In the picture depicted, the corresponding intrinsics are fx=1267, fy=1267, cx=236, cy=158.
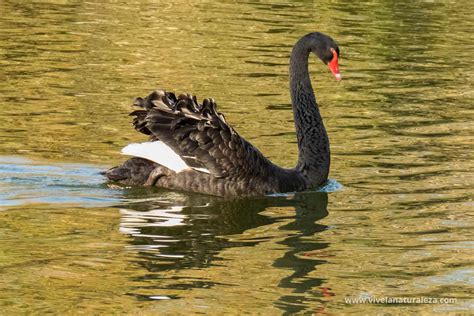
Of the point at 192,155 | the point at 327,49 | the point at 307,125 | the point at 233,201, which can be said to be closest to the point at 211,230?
the point at 233,201

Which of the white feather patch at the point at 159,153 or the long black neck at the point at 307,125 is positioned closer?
the white feather patch at the point at 159,153

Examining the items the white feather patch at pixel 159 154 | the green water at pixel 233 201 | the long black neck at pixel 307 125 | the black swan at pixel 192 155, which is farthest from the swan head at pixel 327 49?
the white feather patch at pixel 159 154

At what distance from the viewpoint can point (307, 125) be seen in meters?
11.4

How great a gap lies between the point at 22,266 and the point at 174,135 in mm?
2656

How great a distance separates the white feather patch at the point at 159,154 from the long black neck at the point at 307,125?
3.29ft

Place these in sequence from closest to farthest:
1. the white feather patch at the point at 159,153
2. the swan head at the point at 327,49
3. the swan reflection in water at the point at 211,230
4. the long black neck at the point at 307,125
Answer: the swan reflection in water at the point at 211,230, the white feather patch at the point at 159,153, the long black neck at the point at 307,125, the swan head at the point at 327,49

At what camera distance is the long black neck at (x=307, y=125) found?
11.1 meters

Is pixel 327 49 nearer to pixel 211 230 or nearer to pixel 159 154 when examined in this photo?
pixel 159 154

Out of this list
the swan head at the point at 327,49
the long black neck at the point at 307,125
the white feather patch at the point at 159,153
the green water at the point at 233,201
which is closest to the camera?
the green water at the point at 233,201

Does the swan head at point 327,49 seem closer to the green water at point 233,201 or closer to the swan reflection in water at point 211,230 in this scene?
the green water at point 233,201

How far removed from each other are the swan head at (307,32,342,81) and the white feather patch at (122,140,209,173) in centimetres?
163

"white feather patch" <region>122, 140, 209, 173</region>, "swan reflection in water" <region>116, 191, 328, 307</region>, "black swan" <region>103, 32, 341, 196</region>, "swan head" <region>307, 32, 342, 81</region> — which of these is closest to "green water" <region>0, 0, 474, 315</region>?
"swan reflection in water" <region>116, 191, 328, 307</region>

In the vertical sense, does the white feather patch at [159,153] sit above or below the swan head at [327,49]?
below

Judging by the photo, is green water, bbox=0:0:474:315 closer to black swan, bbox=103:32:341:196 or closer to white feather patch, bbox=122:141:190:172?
black swan, bbox=103:32:341:196
